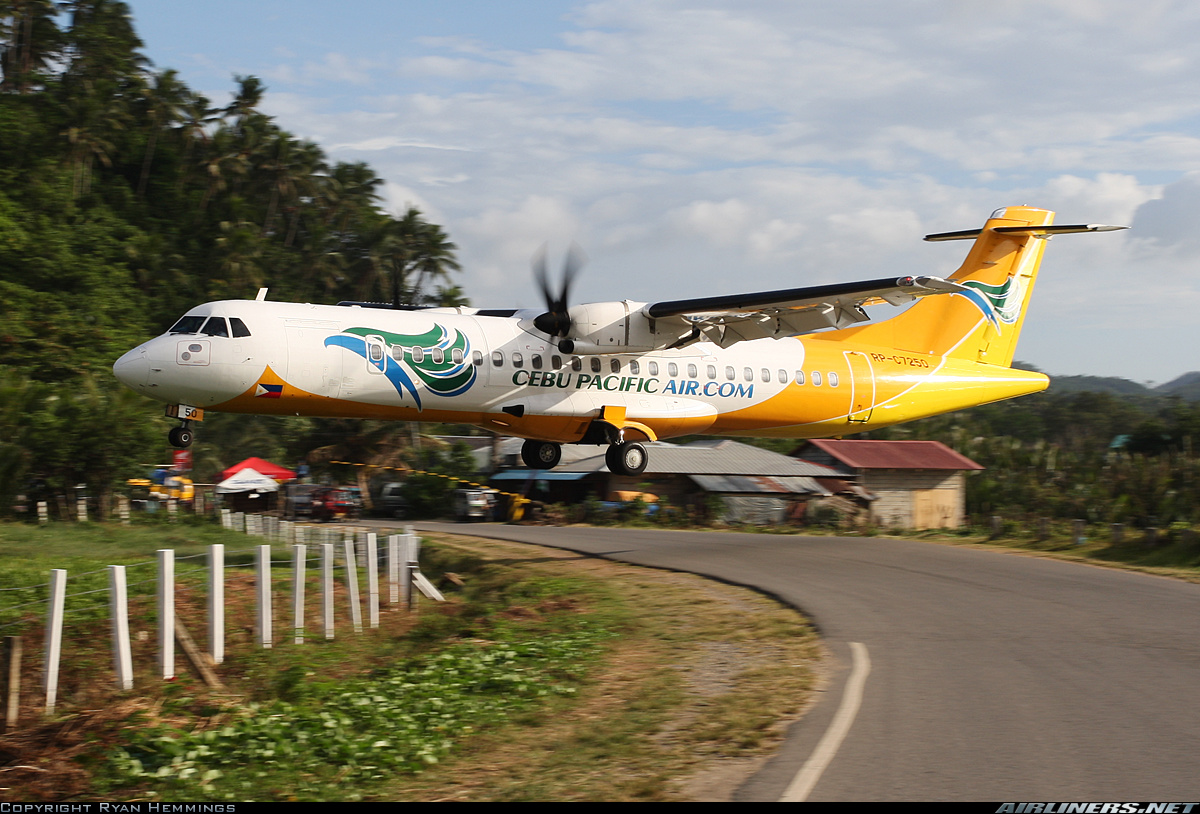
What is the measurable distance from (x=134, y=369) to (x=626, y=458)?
32.8 feet

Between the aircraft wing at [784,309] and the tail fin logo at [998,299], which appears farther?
the tail fin logo at [998,299]

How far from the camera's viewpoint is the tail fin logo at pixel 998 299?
27.3 meters

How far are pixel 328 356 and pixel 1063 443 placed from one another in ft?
281

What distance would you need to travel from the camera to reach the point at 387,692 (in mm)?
10664

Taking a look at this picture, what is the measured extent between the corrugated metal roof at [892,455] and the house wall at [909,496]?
297mm

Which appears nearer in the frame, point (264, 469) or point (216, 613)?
point (216, 613)

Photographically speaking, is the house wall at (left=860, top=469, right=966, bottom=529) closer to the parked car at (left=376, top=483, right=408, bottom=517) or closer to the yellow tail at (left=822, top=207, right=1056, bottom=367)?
the yellow tail at (left=822, top=207, right=1056, bottom=367)

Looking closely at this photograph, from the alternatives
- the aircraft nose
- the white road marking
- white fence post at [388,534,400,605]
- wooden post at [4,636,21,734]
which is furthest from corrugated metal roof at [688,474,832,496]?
wooden post at [4,636,21,734]

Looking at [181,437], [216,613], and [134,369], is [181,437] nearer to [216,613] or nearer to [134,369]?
[134,369]

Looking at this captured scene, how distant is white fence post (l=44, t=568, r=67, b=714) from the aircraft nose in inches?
301

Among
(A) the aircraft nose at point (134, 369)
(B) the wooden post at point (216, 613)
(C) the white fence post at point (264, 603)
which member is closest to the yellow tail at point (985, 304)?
(A) the aircraft nose at point (134, 369)

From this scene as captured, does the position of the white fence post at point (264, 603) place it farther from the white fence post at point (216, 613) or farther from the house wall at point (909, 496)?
the house wall at point (909, 496)

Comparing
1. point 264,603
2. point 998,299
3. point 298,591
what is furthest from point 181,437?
point 998,299

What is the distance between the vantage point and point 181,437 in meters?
17.8
